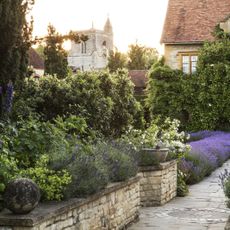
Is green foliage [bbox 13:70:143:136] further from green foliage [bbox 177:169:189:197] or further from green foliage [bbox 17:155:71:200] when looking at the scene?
green foliage [bbox 17:155:71:200]

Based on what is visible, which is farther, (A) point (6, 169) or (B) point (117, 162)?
(B) point (117, 162)

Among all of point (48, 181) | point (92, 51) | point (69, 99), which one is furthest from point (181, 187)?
point (92, 51)

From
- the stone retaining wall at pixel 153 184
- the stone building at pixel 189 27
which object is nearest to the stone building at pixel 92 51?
the stone building at pixel 189 27

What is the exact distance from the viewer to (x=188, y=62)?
3156cm

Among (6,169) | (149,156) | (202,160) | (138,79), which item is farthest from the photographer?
(138,79)

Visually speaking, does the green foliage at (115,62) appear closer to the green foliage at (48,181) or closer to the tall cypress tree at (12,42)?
the tall cypress tree at (12,42)

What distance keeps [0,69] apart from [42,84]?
4.69 metres

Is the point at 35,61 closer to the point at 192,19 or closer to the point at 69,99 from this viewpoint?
the point at 192,19

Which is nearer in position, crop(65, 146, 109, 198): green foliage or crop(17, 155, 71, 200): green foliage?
crop(17, 155, 71, 200): green foliage

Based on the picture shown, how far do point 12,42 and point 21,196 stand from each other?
616 centimetres

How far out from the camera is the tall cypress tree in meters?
11.5

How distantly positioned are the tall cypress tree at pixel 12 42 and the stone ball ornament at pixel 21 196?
528cm

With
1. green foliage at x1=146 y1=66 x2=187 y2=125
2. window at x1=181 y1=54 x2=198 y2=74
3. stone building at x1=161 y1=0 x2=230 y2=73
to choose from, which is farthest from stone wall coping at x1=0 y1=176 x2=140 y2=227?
stone building at x1=161 y1=0 x2=230 y2=73

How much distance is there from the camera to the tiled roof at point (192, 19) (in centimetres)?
3177
